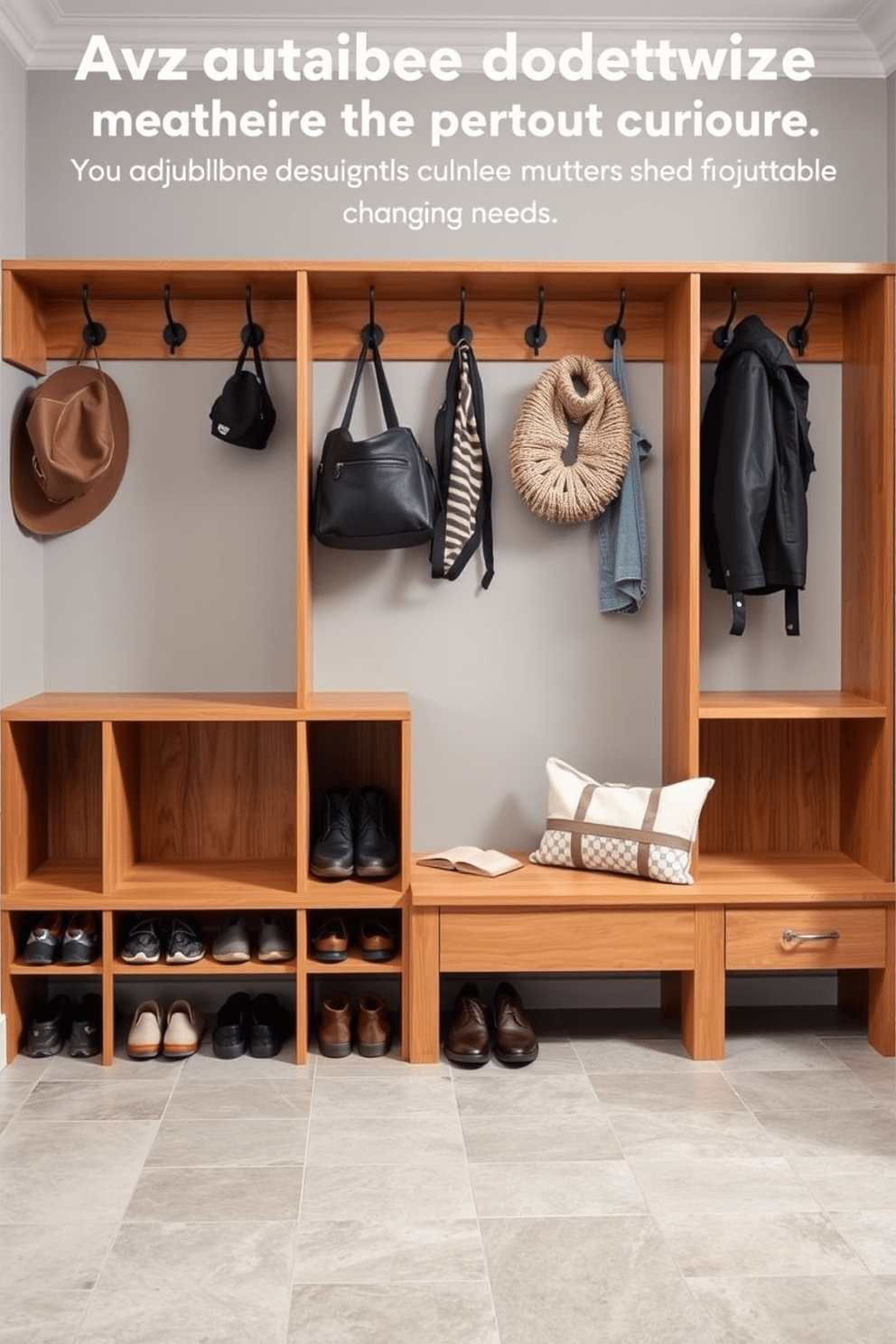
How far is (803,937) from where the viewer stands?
3.21 metres

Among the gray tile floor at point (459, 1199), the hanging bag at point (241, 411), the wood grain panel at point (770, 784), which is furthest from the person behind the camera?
the wood grain panel at point (770, 784)

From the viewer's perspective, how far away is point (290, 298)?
3486 millimetres

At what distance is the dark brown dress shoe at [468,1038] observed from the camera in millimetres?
3164

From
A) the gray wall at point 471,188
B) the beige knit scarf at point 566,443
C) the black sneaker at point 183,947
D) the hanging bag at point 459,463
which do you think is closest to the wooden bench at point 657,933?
the black sneaker at point 183,947

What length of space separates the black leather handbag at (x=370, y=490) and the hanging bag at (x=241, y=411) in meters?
0.21

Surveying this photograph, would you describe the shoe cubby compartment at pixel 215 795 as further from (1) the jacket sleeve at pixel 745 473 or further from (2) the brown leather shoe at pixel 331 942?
(1) the jacket sleeve at pixel 745 473

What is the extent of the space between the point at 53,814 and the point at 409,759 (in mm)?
1099

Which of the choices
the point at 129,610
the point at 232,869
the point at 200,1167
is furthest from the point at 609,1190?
the point at 129,610

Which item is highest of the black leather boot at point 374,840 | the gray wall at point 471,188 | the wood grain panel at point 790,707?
the gray wall at point 471,188

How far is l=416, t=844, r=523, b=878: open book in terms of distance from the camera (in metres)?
3.31

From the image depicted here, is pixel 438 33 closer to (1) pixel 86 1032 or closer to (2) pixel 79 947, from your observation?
(2) pixel 79 947

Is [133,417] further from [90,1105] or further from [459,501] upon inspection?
[90,1105]

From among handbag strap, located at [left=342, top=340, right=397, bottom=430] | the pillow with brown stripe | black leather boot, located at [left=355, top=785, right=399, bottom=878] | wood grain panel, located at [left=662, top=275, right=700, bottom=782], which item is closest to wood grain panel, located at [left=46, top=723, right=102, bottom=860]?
black leather boot, located at [left=355, top=785, right=399, bottom=878]

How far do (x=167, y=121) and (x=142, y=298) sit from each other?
49cm
